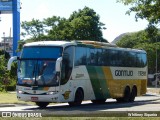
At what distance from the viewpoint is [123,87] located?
101 ft

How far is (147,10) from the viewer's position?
2167 cm

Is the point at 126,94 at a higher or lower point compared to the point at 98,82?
lower

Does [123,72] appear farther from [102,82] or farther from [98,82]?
[98,82]

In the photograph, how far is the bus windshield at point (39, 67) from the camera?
22891mm

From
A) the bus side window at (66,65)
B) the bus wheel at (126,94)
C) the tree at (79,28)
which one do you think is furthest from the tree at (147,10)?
the tree at (79,28)

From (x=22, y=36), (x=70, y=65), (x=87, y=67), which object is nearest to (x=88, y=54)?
(x=87, y=67)

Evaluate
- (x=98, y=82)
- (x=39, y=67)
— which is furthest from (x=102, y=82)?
(x=39, y=67)

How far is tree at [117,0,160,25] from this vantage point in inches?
838

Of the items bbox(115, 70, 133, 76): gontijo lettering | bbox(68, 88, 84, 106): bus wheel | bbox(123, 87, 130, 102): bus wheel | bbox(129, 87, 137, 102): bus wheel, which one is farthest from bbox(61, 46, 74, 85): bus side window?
bbox(129, 87, 137, 102): bus wheel

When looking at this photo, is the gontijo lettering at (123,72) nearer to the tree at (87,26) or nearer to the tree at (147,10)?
the tree at (147,10)

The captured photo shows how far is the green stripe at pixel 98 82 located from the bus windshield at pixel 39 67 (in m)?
3.52

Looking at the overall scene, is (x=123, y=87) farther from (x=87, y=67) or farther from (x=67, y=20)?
(x=67, y=20)

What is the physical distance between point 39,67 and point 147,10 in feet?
19.4

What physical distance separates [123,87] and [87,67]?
225 inches
